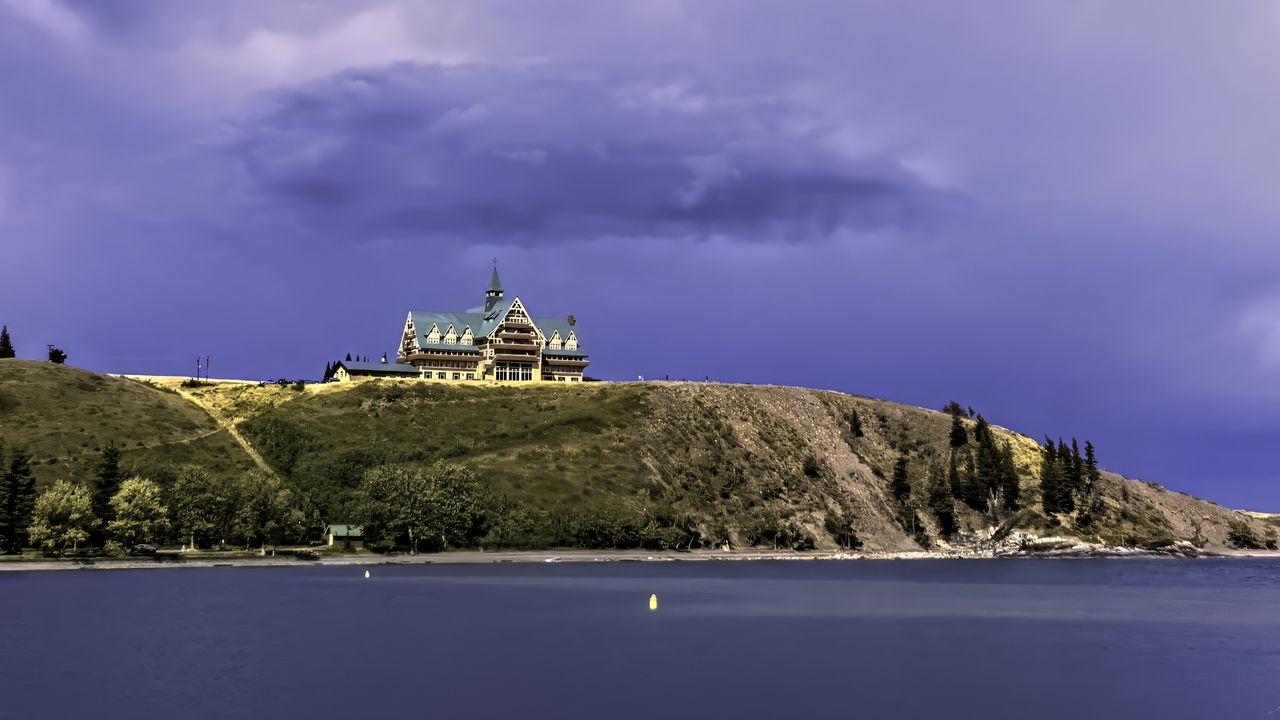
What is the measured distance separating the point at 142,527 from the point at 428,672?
9091 cm

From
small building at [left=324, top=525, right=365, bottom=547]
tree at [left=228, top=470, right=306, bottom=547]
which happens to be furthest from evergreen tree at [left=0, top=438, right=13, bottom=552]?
small building at [left=324, top=525, right=365, bottom=547]

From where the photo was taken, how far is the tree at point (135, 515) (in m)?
142

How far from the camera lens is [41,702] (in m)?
56.8

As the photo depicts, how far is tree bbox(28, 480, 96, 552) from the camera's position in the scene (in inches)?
5364

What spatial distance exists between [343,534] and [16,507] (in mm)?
44898

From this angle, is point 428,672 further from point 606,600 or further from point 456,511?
point 456,511

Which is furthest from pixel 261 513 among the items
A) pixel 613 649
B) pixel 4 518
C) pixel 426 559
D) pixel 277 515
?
pixel 613 649

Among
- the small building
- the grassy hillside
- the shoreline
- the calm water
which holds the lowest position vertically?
the calm water

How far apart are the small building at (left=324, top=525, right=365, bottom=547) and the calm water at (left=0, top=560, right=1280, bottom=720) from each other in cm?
3237

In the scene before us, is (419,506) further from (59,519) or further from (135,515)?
(59,519)

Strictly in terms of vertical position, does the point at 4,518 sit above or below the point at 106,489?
below

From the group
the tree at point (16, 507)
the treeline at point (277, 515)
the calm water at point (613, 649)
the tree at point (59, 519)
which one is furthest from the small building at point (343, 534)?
the tree at point (16, 507)

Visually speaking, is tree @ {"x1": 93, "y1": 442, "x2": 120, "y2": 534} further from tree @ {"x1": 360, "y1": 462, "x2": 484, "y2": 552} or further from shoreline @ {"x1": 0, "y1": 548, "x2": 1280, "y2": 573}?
tree @ {"x1": 360, "y1": 462, "x2": 484, "y2": 552}

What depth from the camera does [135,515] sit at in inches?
5650
